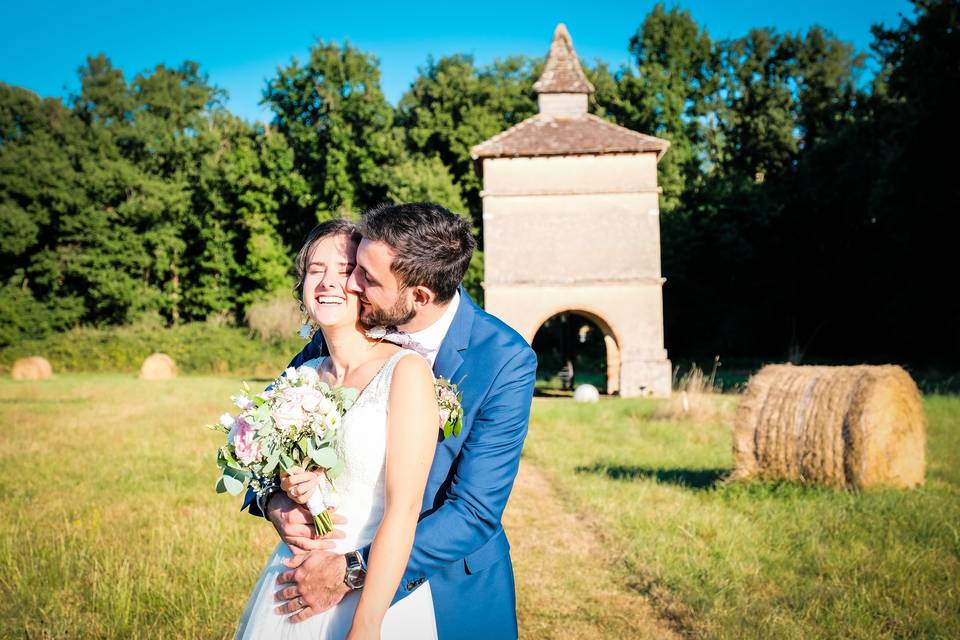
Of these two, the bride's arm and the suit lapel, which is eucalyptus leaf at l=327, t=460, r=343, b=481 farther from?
the suit lapel

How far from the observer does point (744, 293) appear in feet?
125

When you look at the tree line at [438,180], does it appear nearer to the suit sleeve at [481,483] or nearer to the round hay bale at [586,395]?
the round hay bale at [586,395]

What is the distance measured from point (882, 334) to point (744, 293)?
24.0 ft

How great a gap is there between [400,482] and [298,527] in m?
0.54

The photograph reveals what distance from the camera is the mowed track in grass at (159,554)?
472 cm

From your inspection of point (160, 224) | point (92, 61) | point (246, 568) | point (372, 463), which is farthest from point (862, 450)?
point (92, 61)

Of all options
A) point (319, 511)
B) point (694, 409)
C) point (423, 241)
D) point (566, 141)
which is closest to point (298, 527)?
point (319, 511)

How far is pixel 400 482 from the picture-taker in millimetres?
2260

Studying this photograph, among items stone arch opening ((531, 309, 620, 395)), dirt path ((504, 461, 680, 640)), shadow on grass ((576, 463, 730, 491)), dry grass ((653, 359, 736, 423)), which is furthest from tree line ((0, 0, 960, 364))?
dirt path ((504, 461, 680, 640))

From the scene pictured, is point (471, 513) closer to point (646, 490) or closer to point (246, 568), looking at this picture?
point (246, 568)

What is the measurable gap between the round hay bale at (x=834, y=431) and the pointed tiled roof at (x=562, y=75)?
57.9 ft

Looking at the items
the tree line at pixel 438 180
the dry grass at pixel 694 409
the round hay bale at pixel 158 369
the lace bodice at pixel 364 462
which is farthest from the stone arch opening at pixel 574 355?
the lace bodice at pixel 364 462

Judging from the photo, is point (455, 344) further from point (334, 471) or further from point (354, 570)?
point (354, 570)

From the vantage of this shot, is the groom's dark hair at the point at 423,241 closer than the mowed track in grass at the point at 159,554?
Yes
